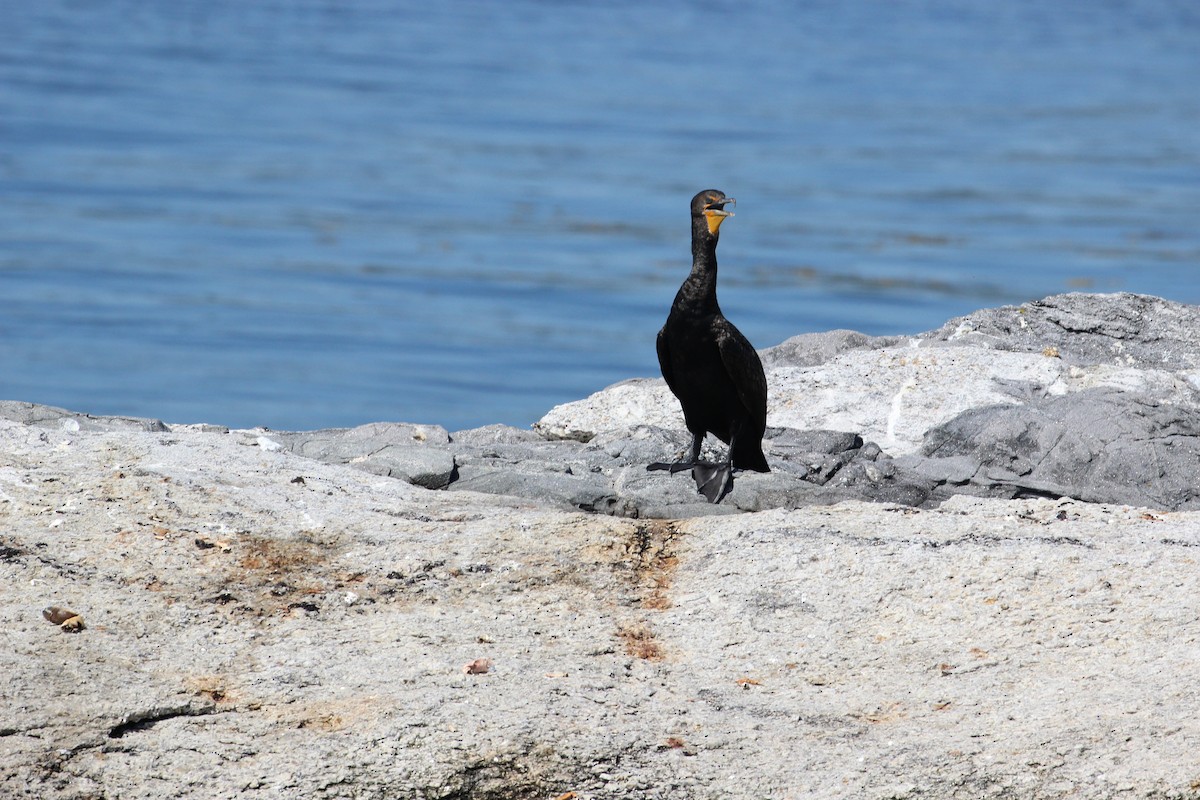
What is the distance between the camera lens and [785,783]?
347cm

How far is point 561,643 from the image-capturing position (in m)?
4.04

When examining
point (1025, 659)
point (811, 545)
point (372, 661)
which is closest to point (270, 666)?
point (372, 661)

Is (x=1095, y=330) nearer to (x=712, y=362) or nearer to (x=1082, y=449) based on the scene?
(x=1082, y=449)

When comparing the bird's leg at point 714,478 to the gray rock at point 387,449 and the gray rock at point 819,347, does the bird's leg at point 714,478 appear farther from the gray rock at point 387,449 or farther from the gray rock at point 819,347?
the gray rock at point 819,347

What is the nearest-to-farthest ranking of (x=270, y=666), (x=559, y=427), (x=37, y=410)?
(x=270, y=666) → (x=37, y=410) → (x=559, y=427)

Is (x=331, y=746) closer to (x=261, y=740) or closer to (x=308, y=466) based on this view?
(x=261, y=740)

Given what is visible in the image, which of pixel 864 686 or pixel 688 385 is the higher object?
pixel 688 385

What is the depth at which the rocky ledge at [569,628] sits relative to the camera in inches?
138

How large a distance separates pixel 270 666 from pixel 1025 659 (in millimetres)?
1830

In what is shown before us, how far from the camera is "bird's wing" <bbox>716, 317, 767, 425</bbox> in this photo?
5.67m

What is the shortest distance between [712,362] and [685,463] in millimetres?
395

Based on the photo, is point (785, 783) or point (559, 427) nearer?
point (785, 783)

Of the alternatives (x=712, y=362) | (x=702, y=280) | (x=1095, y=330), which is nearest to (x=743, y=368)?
(x=712, y=362)

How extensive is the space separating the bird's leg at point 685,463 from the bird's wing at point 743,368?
0.27m
